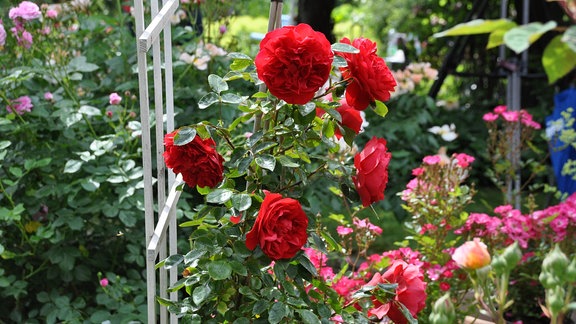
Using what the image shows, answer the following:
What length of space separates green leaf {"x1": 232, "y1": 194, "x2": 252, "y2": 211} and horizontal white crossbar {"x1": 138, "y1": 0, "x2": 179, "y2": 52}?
11.4 inches

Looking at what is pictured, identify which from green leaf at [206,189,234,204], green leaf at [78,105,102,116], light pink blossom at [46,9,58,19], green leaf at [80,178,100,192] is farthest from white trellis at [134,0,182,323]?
light pink blossom at [46,9,58,19]

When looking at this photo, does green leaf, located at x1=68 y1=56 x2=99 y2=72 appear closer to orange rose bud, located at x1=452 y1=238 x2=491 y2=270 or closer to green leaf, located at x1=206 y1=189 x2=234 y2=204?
green leaf, located at x1=206 y1=189 x2=234 y2=204

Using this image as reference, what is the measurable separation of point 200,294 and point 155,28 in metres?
0.46

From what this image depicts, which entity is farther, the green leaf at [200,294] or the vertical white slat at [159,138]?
the vertical white slat at [159,138]

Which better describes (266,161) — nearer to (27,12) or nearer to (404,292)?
(404,292)

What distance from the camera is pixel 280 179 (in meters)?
1.54

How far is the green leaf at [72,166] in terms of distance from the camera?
2092mm

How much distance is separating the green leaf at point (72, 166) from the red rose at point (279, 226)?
897mm

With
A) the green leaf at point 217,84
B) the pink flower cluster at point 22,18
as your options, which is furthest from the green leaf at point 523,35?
the pink flower cluster at point 22,18

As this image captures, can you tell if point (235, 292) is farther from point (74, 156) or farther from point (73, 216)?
point (74, 156)

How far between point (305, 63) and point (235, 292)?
1.52 feet

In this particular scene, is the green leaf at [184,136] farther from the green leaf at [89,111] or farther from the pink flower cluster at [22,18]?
the pink flower cluster at [22,18]

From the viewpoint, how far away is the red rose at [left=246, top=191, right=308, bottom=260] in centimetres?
132

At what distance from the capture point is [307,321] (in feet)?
4.60
